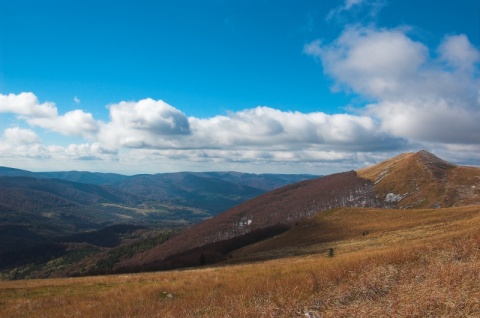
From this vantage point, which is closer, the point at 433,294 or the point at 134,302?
the point at 433,294

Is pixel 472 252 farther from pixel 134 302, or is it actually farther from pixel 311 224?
pixel 311 224

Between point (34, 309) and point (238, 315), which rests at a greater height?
point (238, 315)

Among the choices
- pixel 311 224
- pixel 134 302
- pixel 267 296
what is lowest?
pixel 311 224

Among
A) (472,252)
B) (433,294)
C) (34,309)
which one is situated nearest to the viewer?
(433,294)

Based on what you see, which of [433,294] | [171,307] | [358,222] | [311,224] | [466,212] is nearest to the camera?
[433,294]

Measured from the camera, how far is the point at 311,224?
3068 inches

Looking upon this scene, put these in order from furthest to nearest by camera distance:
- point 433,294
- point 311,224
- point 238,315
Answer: point 311,224
point 238,315
point 433,294

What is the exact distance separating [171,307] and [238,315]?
459cm

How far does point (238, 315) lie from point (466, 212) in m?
55.8

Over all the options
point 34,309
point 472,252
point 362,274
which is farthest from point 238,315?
point 34,309

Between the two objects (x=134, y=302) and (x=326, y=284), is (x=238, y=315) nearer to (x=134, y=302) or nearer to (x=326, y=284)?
(x=326, y=284)

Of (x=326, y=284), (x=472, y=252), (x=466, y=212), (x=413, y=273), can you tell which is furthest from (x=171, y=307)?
(x=466, y=212)

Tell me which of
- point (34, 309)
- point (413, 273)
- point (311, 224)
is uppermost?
point (413, 273)

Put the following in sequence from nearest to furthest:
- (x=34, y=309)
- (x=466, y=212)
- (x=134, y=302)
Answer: (x=134, y=302), (x=34, y=309), (x=466, y=212)
